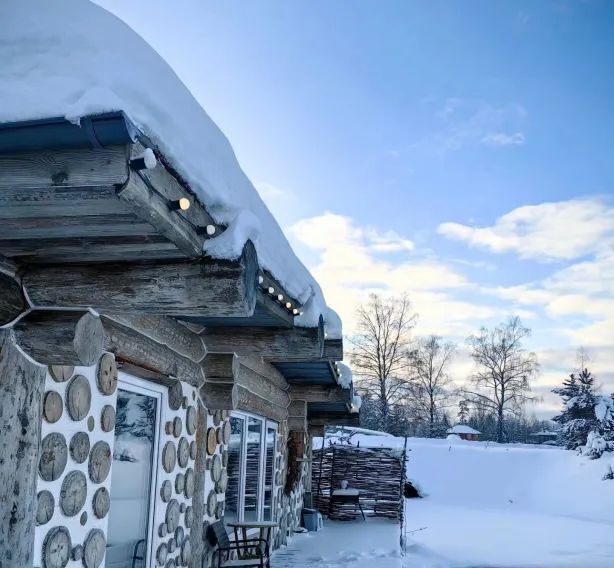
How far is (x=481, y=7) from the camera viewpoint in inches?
314

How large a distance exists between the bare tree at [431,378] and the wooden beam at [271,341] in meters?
29.6

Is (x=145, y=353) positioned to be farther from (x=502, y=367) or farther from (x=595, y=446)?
(x=502, y=367)

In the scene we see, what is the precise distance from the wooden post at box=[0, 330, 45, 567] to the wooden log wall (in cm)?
1242

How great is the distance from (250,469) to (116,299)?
19.0 feet

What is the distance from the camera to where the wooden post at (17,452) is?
2812 mm

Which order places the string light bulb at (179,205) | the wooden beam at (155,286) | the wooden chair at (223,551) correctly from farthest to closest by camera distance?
the wooden chair at (223,551), the wooden beam at (155,286), the string light bulb at (179,205)

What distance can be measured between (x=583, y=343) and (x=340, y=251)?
26.4 m

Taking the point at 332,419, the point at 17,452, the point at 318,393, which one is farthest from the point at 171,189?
the point at 332,419

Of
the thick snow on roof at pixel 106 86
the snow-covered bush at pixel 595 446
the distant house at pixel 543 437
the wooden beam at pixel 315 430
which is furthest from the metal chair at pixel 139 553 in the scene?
the distant house at pixel 543 437

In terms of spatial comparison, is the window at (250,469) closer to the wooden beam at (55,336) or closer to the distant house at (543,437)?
the wooden beam at (55,336)

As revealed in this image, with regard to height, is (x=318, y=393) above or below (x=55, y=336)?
above

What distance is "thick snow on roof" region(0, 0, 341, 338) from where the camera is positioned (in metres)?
1.80

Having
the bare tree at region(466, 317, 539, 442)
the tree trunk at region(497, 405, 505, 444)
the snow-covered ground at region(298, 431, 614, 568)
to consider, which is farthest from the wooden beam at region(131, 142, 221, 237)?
the bare tree at region(466, 317, 539, 442)

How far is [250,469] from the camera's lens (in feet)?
26.7
